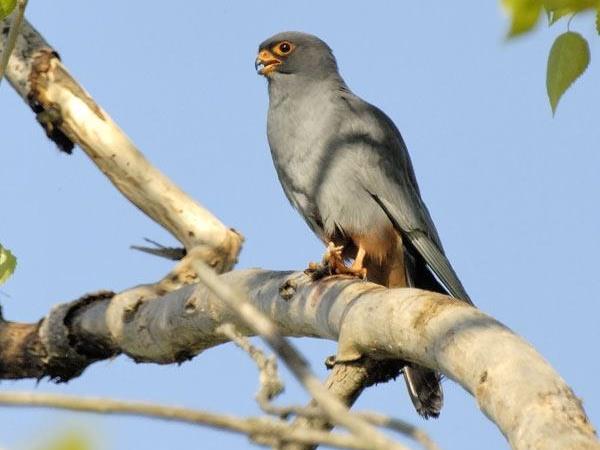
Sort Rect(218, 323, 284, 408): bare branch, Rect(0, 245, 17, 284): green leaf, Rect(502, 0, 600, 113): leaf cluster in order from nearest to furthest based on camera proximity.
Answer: Rect(218, 323, 284, 408): bare branch < Rect(502, 0, 600, 113): leaf cluster < Rect(0, 245, 17, 284): green leaf

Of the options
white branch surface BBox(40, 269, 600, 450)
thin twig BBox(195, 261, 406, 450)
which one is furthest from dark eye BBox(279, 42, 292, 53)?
thin twig BBox(195, 261, 406, 450)

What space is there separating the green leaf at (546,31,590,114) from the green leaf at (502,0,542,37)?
4.6 inches

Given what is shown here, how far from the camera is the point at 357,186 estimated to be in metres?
6.53

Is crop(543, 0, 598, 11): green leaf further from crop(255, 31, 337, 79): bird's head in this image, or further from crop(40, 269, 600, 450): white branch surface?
crop(255, 31, 337, 79): bird's head

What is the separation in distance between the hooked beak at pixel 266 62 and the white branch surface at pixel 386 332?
1.88 metres

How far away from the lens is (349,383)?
4297mm

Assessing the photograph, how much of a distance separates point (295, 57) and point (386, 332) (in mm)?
3744

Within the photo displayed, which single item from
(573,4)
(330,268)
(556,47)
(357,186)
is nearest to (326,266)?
(330,268)

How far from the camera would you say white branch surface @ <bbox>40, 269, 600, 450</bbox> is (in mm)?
2697

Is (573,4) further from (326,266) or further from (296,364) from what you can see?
(326,266)

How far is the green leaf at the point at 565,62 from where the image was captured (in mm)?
2617

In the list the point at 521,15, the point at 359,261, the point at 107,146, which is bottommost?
the point at 359,261

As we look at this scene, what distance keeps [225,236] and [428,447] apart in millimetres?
4986

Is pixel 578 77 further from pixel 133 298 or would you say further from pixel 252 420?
pixel 133 298
